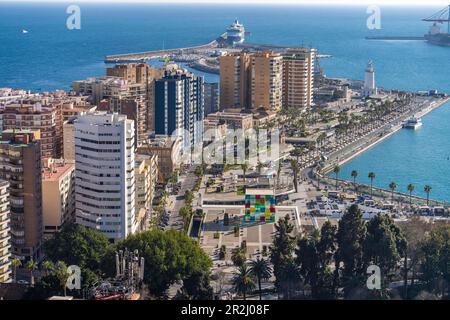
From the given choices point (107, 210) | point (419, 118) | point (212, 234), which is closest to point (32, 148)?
point (107, 210)

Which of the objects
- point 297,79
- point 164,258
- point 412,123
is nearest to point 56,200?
point 164,258

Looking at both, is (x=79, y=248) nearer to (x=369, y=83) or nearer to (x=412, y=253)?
(x=412, y=253)

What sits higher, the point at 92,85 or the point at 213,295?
the point at 92,85

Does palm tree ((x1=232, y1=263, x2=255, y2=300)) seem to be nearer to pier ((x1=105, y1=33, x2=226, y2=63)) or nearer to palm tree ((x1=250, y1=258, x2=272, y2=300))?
palm tree ((x1=250, y1=258, x2=272, y2=300))

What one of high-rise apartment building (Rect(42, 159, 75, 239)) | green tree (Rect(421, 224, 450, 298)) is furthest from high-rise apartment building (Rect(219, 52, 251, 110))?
green tree (Rect(421, 224, 450, 298))
